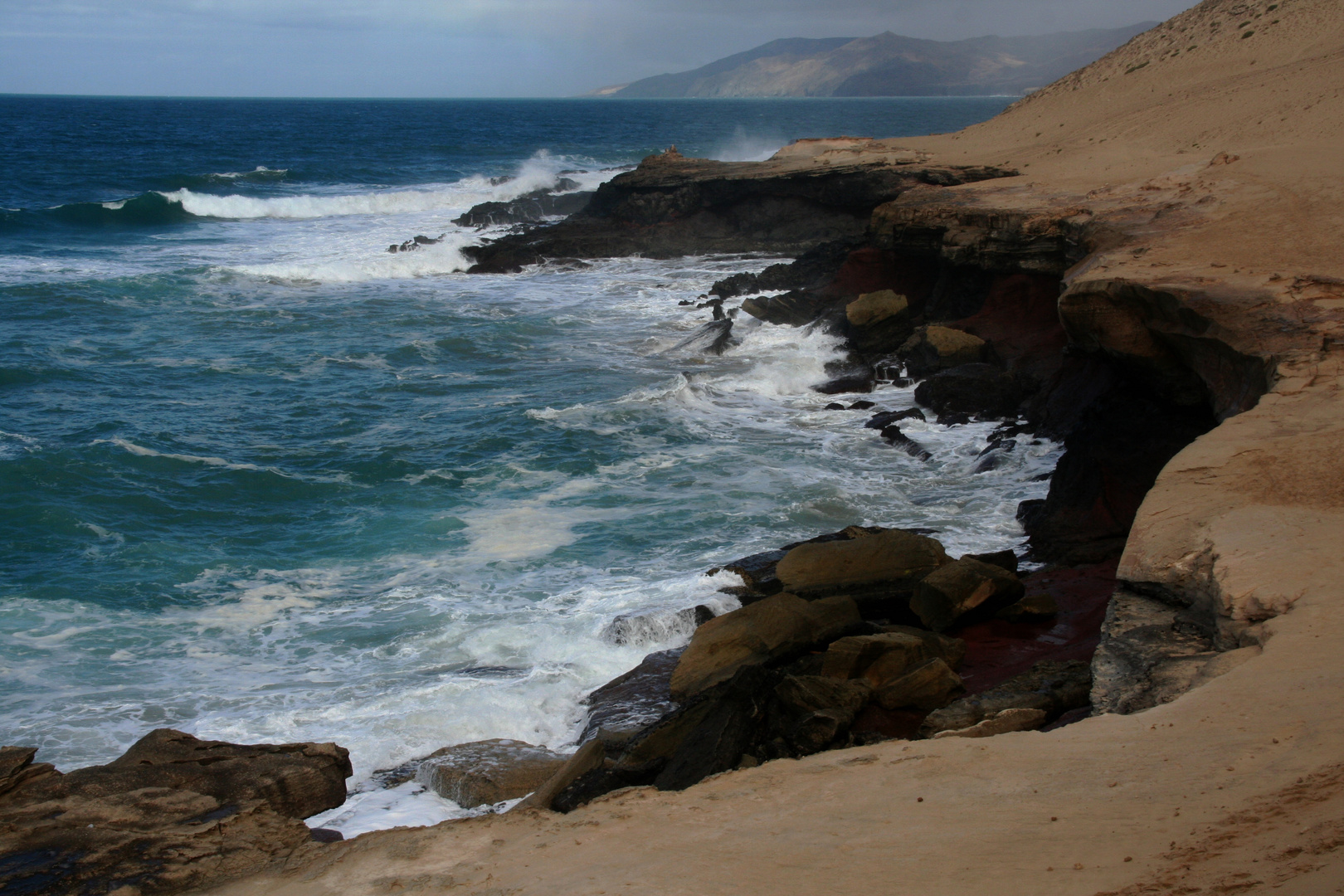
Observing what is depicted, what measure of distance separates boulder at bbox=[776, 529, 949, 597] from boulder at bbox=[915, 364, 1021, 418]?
6.55 metres

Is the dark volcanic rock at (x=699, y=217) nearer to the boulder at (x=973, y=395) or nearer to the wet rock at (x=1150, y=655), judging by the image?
the boulder at (x=973, y=395)

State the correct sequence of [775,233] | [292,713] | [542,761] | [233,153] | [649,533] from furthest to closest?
[233,153] → [775,233] → [649,533] → [292,713] → [542,761]

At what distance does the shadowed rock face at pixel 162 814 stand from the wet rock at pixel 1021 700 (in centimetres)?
371

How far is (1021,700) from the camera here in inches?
241

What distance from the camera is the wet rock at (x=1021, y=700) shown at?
6051 mm

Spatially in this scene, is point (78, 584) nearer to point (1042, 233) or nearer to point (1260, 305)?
point (1260, 305)

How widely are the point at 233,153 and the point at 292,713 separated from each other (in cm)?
5921

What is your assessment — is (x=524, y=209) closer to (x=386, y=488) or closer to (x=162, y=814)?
(x=386, y=488)

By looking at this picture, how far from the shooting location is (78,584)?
35.6 feet

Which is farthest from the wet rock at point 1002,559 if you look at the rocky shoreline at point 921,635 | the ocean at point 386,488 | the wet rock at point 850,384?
the wet rock at point 850,384

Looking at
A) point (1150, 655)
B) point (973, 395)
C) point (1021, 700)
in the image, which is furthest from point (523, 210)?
point (1150, 655)

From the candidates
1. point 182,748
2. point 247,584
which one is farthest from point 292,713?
point 247,584

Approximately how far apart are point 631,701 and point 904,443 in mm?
7642

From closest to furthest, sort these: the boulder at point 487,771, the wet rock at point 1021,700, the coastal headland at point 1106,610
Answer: the coastal headland at point 1106,610 < the wet rock at point 1021,700 < the boulder at point 487,771
